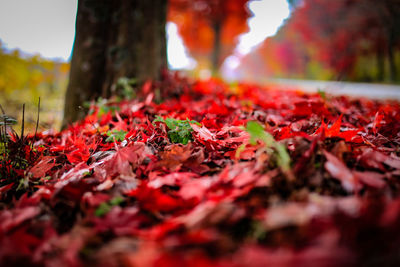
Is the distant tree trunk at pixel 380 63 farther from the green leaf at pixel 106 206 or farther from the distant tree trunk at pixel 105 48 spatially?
the green leaf at pixel 106 206

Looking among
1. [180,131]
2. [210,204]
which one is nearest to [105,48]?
[180,131]

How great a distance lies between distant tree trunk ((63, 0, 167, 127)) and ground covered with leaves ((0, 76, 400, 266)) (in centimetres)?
159

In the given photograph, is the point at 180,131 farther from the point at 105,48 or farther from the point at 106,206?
the point at 105,48

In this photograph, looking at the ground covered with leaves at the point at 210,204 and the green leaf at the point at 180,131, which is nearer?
the ground covered with leaves at the point at 210,204

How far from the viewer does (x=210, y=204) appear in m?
0.68

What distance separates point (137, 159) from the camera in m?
1.08

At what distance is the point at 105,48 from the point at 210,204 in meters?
2.71

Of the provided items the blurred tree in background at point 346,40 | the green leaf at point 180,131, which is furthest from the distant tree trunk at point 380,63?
the green leaf at point 180,131

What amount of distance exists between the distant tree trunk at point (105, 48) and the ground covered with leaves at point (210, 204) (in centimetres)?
159

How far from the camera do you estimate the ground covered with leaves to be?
20.7 inches

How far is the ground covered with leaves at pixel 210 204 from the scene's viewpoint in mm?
526

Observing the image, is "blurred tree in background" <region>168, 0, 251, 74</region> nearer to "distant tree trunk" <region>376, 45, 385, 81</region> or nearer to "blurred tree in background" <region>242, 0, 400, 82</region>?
"blurred tree in background" <region>242, 0, 400, 82</region>

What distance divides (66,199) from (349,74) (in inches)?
737

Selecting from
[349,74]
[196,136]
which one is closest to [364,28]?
[349,74]
